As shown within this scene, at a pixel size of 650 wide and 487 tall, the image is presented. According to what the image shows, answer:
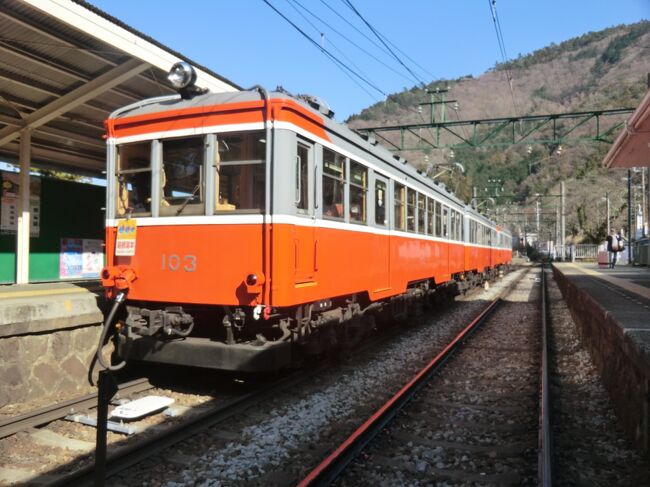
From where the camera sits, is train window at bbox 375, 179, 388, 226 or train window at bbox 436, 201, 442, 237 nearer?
train window at bbox 375, 179, 388, 226

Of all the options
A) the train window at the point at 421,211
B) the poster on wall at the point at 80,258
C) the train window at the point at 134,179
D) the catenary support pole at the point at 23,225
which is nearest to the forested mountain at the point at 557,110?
the train window at the point at 421,211

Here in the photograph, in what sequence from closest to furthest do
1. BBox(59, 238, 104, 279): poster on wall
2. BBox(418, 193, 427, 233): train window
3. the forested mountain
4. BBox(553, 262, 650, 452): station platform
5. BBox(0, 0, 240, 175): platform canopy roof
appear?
BBox(553, 262, 650, 452): station platform
BBox(0, 0, 240, 175): platform canopy roof
BBox(59, 238, 104, 279): poster on wall
BBox(418, 193, 427, 233): train window
the forested mountain

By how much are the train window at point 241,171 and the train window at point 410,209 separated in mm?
4271

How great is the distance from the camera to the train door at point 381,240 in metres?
7.88

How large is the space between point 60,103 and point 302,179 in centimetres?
517

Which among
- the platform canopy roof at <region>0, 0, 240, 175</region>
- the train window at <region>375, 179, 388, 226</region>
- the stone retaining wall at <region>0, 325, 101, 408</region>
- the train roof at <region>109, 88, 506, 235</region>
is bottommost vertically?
the stone retaining wall at <region>0, 325, 101, 408</region>

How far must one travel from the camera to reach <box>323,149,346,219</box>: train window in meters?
6.38

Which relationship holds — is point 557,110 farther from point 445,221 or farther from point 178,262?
point 178,262

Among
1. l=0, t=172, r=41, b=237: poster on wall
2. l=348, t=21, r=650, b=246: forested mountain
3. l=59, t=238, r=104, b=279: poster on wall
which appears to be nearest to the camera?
l=0, t=172, r=41, b=237: poster on wall

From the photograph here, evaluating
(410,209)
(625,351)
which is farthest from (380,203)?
(625,351)

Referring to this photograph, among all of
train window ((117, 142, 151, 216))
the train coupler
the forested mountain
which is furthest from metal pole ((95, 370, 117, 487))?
the forested mountain

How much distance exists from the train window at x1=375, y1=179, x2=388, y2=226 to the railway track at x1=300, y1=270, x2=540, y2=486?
6.97ft

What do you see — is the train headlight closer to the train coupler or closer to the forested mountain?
the train coupler

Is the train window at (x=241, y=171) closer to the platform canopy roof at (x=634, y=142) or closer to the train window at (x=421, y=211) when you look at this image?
the train window at (x=421, y=211)
